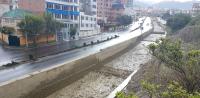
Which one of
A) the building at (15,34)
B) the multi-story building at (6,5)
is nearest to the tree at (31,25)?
the building at (15,34)

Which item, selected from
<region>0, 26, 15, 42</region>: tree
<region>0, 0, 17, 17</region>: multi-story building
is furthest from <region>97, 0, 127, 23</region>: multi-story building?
<region>0, 26, 15, 42</region>: tree

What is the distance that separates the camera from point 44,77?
24.5 meters

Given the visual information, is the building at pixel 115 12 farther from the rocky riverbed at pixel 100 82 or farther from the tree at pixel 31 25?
the rocky riverbed at pixel 100 82

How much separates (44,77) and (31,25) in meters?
19.3

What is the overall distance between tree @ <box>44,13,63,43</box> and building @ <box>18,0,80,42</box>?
13.2 ft

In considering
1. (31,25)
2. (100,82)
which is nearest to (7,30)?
(31,25)

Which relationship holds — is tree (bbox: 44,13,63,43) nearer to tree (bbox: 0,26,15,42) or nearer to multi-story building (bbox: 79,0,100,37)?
tree (bbox: 0,26,15,42)

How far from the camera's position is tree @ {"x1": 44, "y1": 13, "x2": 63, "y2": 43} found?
4575 centimetres

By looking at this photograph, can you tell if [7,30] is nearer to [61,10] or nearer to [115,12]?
[61,10]

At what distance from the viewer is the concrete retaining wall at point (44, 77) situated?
20.2 m

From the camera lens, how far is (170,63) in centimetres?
1527

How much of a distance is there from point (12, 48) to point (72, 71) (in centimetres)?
1738

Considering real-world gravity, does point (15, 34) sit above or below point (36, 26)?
below

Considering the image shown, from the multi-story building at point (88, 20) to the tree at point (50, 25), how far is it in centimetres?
1430
